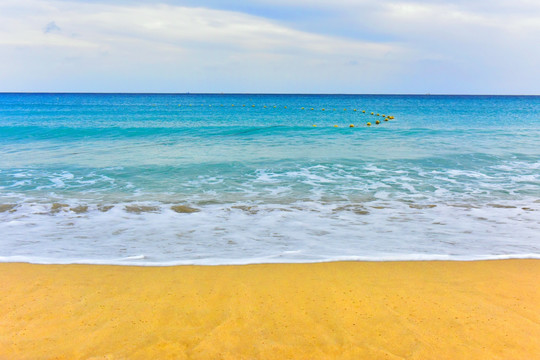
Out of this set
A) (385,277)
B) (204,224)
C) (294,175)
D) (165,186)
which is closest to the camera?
(385,277)

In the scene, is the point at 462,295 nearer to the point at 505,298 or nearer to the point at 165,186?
the point at 505,298

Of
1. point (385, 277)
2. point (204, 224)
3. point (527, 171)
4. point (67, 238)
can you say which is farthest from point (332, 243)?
point (527, 171)

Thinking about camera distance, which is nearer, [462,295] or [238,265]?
[462,295]

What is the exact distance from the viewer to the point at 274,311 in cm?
441

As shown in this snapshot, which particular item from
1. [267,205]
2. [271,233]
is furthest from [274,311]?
[267,205]

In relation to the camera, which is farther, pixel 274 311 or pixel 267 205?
pixel 267 205

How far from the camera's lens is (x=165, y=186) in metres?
11.3

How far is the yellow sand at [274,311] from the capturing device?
3.75m

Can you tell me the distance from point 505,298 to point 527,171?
10.7 m

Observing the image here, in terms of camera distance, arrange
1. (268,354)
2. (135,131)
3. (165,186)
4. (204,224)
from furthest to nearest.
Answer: (135,131)
(165,186)
(204,224)
(268,354)

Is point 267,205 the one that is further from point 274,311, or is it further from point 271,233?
point 274,311

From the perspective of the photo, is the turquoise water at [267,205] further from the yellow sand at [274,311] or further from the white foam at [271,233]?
the yellow sand at [274,311]

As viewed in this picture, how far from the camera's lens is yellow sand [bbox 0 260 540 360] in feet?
12.3

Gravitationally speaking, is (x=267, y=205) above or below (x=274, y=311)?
below
